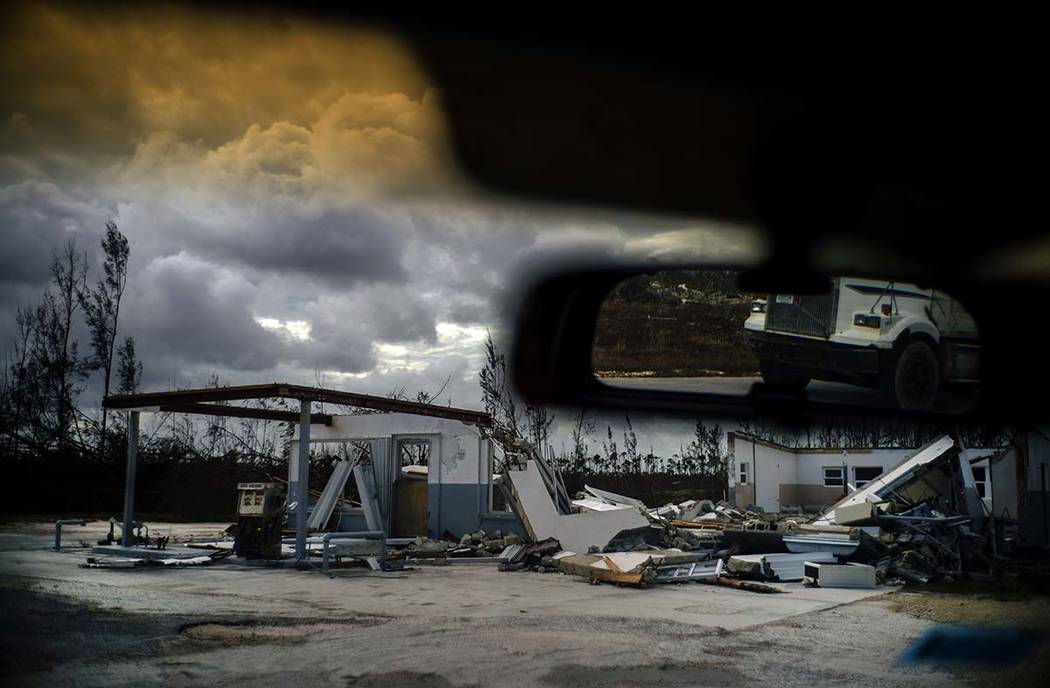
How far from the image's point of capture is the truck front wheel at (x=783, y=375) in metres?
2.55

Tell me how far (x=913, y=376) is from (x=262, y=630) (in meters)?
8.76

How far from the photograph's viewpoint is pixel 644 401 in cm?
331

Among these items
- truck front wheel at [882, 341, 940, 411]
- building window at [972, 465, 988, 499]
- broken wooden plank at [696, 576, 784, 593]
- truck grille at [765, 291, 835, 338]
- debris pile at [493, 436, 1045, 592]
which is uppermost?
truck grille at [765, 291, 835, 338]

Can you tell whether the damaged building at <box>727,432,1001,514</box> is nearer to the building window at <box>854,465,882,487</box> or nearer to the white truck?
the building window at <box>854,465,882,487</box>

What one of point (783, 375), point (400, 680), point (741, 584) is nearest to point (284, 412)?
point (741, 584)

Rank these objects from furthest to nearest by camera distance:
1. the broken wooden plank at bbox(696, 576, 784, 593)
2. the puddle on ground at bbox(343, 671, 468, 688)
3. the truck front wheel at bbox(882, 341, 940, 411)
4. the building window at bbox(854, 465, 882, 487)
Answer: the building window at bbox(854, 465, 882, 487)
the broken wooden plank at bbox(696, 576, 784, 593)
the puddle on ground at bbox(343, 671, 468, 688)
the truck front wheel at bbox(882, 341, 940, 411)

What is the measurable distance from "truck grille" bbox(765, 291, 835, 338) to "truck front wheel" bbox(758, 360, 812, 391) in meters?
0.13

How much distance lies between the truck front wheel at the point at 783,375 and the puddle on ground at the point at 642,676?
5365 millimetres

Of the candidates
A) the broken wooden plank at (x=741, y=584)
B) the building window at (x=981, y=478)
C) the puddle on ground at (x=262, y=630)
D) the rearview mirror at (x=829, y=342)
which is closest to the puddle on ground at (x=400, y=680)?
the puddle on ground at (x=262, y=630)

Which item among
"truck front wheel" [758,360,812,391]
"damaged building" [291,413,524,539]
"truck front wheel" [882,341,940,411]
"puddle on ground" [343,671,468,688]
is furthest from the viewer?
Result: "damaged building" [291,413,524,539]

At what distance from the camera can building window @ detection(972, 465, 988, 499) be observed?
98.3 feet

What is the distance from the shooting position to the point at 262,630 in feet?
32.1

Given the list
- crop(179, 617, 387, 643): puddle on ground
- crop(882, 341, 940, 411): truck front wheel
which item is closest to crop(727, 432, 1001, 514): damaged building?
crop(179, 617, 387, 643): puddle on ground

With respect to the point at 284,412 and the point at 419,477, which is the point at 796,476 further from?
the point at 284,412
